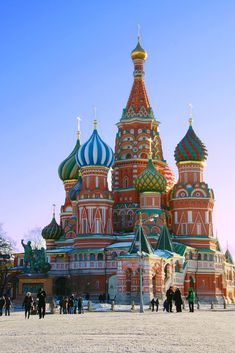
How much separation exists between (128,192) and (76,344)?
50983 mm

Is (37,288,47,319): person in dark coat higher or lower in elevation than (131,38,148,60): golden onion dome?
lower

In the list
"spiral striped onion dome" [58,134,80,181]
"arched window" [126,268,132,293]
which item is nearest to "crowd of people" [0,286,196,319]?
"arched window" [126,268,132,293]

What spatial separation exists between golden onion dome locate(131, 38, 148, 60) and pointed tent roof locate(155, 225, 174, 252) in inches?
826

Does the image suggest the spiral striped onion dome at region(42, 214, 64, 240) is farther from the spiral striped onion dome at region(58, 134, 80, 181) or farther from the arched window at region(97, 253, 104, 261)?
the arched window at region(97, 253, 104, 261)

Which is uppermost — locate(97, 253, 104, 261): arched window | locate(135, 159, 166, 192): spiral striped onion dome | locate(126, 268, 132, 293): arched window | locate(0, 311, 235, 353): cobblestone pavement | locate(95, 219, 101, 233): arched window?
locate(135, 159, 166, 192): spiral striped onion dome

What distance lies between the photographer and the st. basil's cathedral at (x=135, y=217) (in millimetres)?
59562

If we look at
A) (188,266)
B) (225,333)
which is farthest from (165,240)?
(225,333)

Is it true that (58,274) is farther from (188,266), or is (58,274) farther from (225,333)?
(225,333)

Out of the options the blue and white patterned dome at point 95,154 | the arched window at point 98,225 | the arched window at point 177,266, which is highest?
the blue and white patterned dome at point 95,154

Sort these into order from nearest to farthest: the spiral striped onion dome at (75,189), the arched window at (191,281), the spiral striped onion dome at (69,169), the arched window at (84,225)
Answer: the arched window at (191,281) → the arched window at (84,225) → the spiral striped onion dome at (75,189) → the spiral striped onion dome at (69,169)

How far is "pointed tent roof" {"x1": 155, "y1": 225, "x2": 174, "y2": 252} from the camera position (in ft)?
187

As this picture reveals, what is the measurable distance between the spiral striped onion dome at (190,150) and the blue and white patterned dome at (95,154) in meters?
6.85

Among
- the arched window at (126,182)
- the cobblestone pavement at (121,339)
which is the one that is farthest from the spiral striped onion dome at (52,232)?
the cobblestone pavement at (121,339)

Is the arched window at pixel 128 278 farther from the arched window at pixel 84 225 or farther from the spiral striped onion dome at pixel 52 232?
the spiral striped onion dome at pixel 52 232
